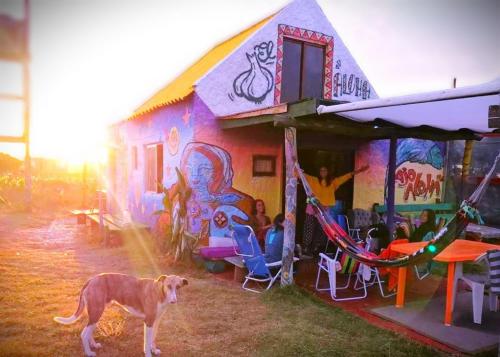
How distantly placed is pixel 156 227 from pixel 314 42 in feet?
20.4

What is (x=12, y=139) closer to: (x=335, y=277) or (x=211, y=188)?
(x=335, y=277)

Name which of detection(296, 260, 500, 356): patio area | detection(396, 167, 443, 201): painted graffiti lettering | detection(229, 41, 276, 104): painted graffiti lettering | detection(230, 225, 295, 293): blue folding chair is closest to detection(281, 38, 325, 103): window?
detection(229, 41, 276, 104): painted graffiti lettering

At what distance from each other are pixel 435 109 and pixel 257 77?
4719 mm

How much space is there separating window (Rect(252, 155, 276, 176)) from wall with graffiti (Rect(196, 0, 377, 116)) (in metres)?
1.21

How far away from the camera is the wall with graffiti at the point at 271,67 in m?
8.24

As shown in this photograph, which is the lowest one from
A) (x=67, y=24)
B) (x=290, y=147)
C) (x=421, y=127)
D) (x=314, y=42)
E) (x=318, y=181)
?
(x=318, y=181)

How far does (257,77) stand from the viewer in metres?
8.75

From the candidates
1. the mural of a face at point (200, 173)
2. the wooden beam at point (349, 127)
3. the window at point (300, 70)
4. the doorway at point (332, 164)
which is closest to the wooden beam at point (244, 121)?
the wooden beam at point (349, 127)

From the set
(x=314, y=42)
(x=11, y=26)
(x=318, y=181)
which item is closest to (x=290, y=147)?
(x=318, y=181)

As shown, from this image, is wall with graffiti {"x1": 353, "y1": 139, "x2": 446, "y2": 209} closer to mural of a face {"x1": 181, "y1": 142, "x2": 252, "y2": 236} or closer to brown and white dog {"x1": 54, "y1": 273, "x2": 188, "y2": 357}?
mural of a face {"x1": 181, "y1": 142, "x2": 252, "y2": 236}

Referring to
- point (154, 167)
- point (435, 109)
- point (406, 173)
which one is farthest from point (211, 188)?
point (406, 173)

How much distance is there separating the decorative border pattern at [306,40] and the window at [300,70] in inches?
4.9

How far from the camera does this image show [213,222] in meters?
7.75

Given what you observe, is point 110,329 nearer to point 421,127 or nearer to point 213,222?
point 213,222
